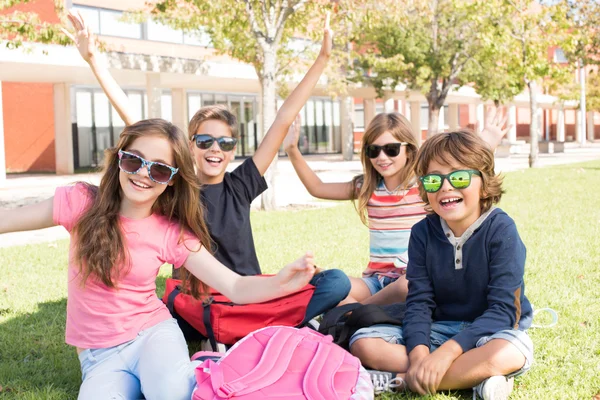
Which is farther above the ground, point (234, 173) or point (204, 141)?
point (204, 141)

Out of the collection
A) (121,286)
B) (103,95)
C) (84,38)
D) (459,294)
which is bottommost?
(459,294)

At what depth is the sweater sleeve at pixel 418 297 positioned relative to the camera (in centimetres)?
365

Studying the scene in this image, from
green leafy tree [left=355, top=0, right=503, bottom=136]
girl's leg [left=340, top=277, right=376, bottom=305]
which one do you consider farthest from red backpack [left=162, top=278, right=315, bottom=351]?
green leafy tree [left=355, top=0, right=503, bottom=136]

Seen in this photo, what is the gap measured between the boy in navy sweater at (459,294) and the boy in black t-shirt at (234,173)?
58cm

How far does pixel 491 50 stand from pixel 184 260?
19.2 metres

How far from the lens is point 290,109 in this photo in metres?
4.30

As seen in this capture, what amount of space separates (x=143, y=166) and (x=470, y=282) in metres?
1.72

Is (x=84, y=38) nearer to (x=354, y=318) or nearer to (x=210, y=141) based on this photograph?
(x=210, y=141)

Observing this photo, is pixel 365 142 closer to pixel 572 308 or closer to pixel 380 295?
pixel 380 295

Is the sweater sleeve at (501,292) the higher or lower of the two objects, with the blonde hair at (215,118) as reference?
lower

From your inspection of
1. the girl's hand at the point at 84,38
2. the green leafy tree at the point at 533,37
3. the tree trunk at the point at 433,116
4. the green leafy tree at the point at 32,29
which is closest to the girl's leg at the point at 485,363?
the girl's hand at the point at 84,38

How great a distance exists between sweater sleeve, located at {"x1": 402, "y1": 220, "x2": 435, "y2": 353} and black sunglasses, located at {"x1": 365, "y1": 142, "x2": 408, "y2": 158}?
3.38 ft

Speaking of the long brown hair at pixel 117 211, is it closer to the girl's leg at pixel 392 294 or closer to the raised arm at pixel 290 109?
the raised arm at pixel 290 109

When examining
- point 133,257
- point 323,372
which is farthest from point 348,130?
point 323,372
